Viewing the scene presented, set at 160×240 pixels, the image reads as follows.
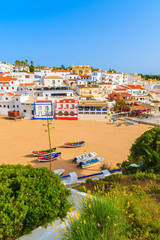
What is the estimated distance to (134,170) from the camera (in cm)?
1267

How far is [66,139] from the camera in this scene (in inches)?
1112

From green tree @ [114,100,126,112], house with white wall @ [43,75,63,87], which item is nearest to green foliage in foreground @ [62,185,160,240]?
green tree @ [114,100,126,112]

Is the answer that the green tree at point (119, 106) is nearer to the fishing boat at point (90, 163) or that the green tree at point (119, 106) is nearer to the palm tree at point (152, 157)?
the fishing boat at point (90, 163)

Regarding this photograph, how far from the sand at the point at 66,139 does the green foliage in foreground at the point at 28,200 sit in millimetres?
11011

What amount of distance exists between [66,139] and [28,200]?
74.6 feet

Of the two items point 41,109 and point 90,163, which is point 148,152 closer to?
point 90,163

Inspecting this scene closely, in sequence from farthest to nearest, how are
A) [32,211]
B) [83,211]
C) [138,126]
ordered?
[138,126], [32,211], [83,211]

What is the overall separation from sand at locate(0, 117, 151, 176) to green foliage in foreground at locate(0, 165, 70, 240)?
11011 millimetres

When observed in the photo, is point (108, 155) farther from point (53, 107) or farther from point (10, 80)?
point (10, 80)

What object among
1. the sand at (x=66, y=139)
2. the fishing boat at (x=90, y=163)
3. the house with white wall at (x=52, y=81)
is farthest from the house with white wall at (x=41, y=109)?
the fishing boat at (x=90, y=163)

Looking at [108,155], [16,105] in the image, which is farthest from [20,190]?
[16,105]

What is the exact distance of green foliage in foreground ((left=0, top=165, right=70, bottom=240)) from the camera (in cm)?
497

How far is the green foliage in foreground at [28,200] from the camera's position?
4973 mm

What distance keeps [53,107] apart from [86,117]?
9.26 metres
